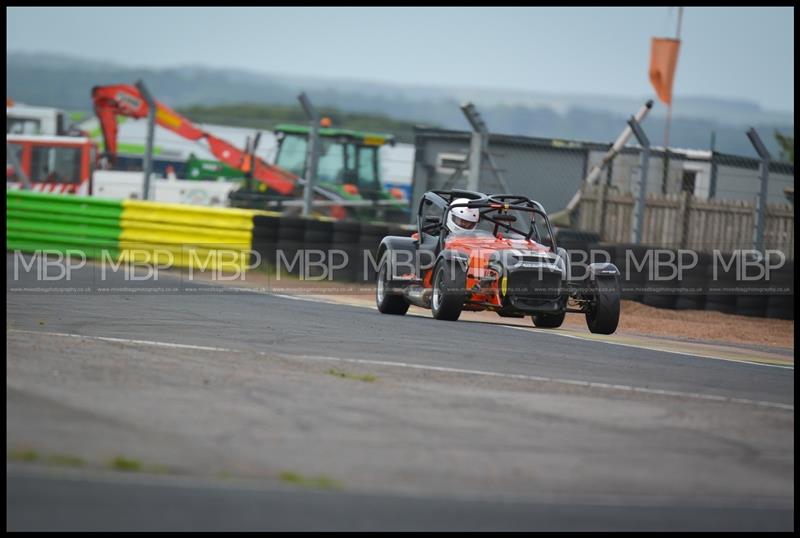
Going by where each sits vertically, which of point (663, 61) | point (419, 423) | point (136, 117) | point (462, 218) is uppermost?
point (663, 61)

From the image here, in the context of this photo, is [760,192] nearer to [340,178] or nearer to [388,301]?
[388,301]

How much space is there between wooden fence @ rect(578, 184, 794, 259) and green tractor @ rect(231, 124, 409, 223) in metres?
7.82

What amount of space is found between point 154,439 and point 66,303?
24.6 feet

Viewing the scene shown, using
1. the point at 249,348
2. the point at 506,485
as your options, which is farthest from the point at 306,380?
the point at 506,485

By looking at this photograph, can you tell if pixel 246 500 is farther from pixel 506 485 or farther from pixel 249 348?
pixel 249 348

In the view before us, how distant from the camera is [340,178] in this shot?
2962 centimetres

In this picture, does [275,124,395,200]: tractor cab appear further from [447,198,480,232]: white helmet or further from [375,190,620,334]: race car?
[447,198,480,232]: white helmet

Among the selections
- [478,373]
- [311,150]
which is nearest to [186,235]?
[311,150]

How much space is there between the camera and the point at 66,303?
1319 centimetres

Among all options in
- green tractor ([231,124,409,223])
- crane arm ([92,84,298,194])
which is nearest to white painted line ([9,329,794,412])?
green tractor ([231,124,409,223])

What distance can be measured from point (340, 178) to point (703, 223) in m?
12.2

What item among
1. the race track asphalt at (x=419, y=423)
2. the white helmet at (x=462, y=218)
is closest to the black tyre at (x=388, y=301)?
the white helmet at (x=462, y=218)

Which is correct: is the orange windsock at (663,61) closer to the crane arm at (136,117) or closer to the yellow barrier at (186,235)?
the crane arm at (136,117)

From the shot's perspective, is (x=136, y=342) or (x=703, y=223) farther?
(x=703, y=223)
